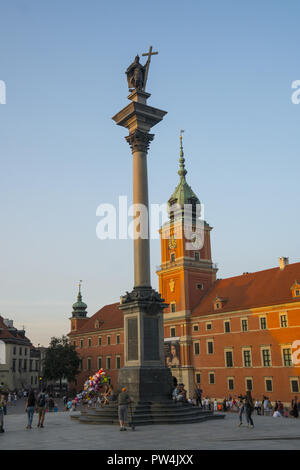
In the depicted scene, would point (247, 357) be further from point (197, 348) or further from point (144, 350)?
point (144, 350)

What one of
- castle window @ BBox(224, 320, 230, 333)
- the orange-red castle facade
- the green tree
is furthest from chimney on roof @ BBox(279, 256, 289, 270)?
the green tree

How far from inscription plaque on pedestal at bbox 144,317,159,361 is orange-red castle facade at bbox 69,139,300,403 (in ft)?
108

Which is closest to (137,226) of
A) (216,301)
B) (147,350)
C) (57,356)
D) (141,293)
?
(141,293)

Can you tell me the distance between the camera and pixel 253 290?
58125 millimetres

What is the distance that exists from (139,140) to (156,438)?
14.3m

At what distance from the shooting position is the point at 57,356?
7212 cm

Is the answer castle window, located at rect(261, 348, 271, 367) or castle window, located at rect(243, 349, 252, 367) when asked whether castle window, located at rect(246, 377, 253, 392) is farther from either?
castle window, located at rect(261, 348, 271, 367)

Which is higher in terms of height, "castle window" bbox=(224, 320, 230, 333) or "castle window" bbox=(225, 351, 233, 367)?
"castle window" bbox=(224, 320, 230, 333)

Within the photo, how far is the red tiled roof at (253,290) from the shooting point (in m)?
53.6

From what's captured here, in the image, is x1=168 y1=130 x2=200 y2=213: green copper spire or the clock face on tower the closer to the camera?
the clock face on tower

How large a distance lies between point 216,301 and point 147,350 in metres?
41.9

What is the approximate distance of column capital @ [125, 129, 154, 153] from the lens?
73.8 feet
